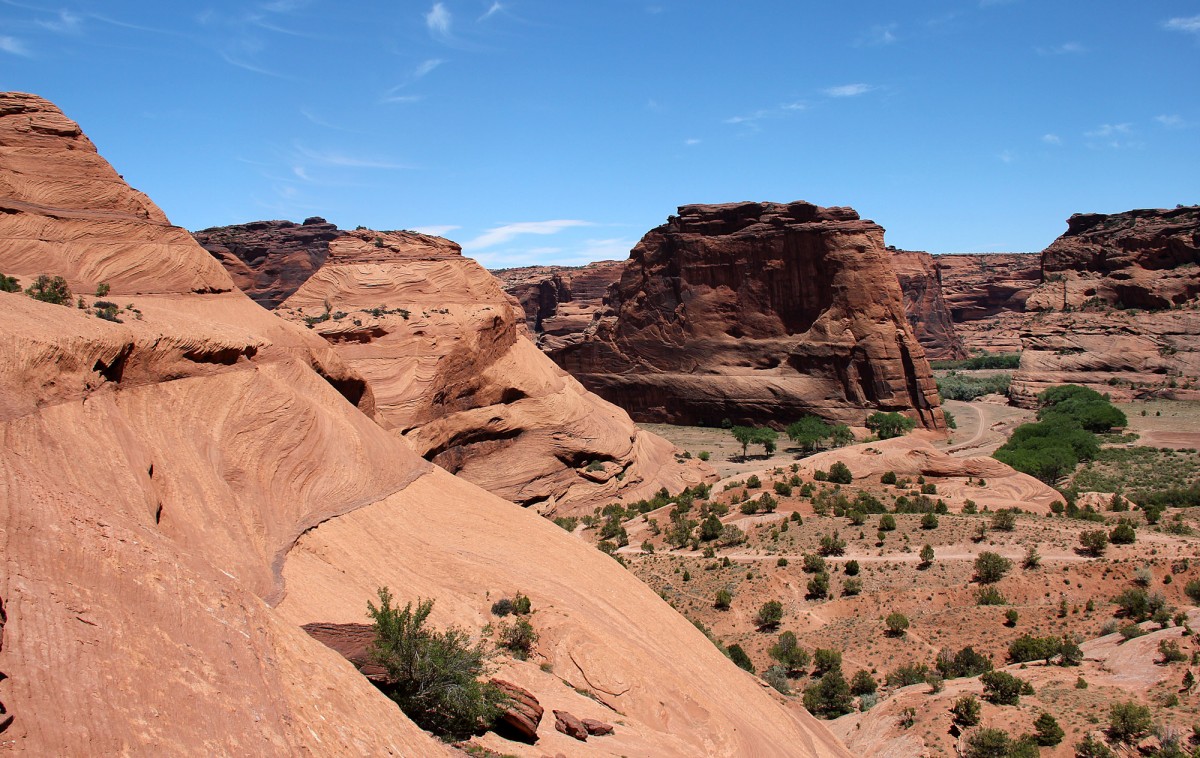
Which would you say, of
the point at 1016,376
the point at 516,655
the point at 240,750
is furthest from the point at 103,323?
the point at 1016,376

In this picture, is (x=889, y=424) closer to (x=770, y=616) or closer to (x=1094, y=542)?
(x=1094, y=542)

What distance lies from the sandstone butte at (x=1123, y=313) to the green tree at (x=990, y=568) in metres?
57.8

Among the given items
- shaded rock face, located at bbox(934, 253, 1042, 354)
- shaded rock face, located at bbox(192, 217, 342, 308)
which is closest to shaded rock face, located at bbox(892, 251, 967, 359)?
shaded rock face, located at bbox(934, 253, 1042, 354)

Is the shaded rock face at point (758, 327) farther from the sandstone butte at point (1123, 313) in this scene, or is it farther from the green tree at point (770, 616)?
the green tree at point (770, 616)

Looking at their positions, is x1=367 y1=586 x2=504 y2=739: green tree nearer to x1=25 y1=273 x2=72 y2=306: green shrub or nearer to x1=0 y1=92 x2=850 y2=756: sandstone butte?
x1=0 y1=92 x2=850 y2=756: sandstone butte

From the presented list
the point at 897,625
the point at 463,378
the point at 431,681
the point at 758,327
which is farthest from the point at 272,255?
the point at 431,681

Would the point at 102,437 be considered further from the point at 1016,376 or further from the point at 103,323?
the point at 1016,376

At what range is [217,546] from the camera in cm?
1172

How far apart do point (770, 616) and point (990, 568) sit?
7.70 m

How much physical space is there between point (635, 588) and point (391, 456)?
20.7 ft

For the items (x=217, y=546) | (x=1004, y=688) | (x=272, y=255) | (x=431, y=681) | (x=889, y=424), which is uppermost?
(x=272, y=255)

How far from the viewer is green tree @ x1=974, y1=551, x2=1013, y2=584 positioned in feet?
91.6

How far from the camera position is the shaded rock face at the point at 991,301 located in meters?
135

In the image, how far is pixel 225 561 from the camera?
37.5 ft
